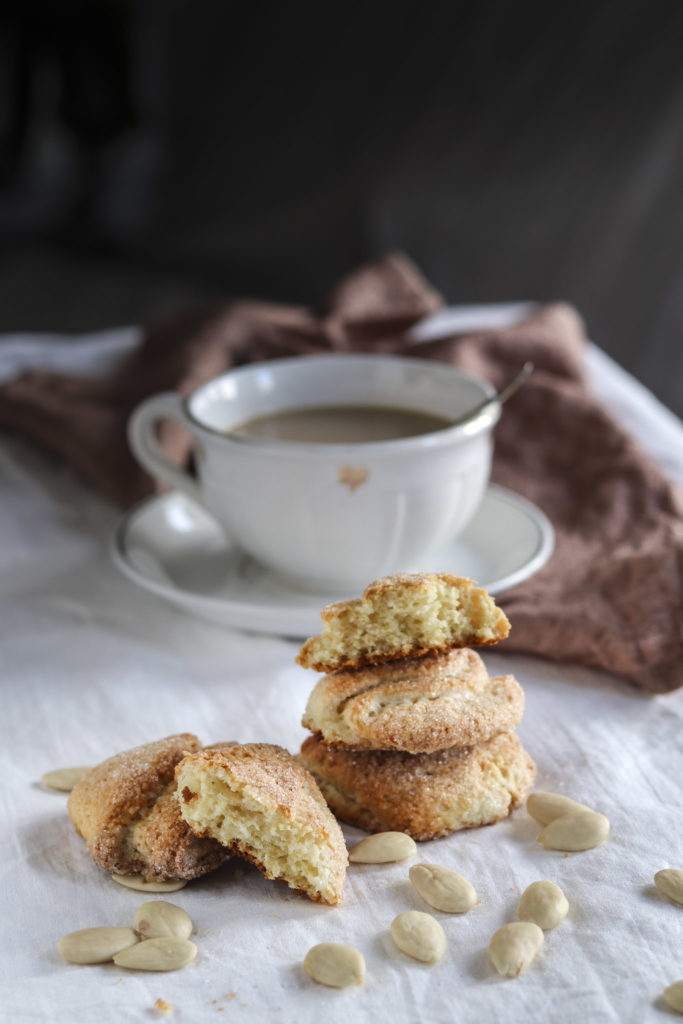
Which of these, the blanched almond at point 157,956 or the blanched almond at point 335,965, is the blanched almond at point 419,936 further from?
the blanched almond at point 157,956

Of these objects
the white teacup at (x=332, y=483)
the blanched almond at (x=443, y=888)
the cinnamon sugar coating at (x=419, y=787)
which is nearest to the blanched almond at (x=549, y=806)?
the cinnamon sugar coating at (x=419, y=787)

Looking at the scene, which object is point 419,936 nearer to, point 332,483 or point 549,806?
point 549,806

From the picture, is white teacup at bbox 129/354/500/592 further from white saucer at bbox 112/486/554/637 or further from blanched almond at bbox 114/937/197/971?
blanched almond at bbox 114/937/197/971

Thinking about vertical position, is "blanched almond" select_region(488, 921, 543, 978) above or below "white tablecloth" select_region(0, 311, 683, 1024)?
above

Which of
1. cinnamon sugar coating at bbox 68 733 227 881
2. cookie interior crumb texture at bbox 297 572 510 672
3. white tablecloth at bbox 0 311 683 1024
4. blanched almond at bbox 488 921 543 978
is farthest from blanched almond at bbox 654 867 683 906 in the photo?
cinnamon sugar coating at bbox 68 733 227 881

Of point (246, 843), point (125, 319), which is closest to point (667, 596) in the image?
point (246, 843)

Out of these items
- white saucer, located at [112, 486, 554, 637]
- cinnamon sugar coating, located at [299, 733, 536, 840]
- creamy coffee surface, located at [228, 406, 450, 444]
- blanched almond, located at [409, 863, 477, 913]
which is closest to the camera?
blanched almond, located at [409, 863, 477, 913]
